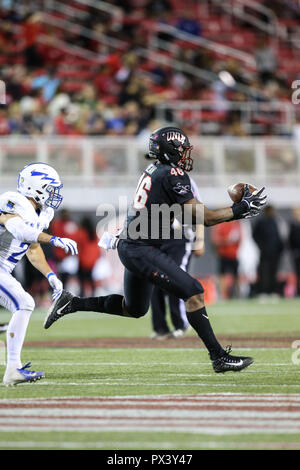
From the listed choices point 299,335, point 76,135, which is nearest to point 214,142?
point 76,135

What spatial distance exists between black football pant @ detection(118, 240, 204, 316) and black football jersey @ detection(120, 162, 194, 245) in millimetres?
98

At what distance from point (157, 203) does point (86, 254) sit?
986 cm

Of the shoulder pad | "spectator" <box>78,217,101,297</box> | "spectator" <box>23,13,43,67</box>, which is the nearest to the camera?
the shoulder pad

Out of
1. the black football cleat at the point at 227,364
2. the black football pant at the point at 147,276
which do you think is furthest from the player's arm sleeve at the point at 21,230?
the black football cleat at the point at 227,364

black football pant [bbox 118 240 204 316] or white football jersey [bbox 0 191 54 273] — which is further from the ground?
white football jersey [bbox 0 191 54 273]

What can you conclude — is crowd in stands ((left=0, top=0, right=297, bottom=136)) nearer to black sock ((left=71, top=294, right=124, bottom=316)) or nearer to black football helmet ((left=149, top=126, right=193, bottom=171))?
black sock ((left=71, top=294, right=124, bottom=316))

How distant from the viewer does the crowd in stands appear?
17.5 metres

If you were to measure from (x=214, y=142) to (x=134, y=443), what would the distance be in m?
13.7

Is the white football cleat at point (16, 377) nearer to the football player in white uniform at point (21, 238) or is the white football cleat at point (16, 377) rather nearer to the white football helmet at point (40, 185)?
the football player in white uniform at point (21, 238)

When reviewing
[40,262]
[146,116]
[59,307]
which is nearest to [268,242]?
[146,116]

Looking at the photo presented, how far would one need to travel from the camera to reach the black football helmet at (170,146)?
6.89 meters

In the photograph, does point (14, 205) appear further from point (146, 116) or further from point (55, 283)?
point (146, 116)

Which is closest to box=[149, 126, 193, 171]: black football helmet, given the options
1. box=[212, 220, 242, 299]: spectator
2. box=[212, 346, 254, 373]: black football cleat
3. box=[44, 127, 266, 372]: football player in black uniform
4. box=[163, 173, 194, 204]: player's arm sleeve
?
box=[44, 127, 266, 372]: football player in black uniform

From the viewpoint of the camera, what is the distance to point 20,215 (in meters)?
6.45
